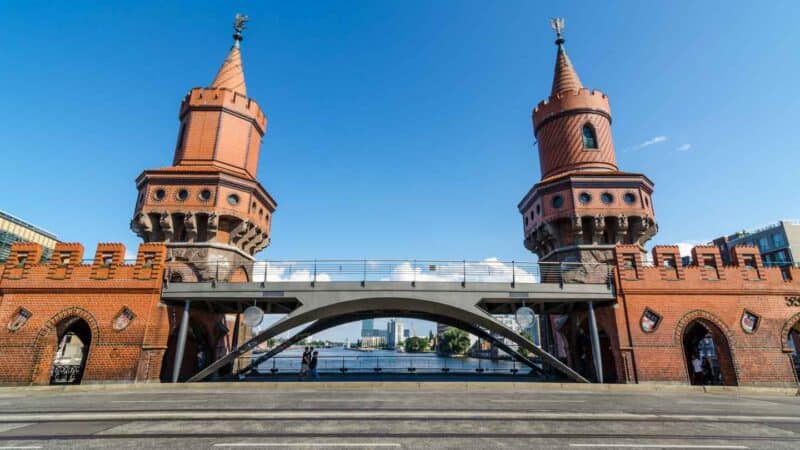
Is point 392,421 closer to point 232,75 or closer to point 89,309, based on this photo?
point 89,309

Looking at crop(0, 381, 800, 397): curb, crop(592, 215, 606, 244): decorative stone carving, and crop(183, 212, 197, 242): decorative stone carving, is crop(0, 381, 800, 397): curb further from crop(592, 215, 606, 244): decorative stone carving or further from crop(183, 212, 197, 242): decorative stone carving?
crop(592, 215, 606, 244): decorative stone carving

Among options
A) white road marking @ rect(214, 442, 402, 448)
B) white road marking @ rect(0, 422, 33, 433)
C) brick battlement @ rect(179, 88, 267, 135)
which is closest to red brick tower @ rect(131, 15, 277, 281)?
brick battlement @ rect(179, 88, 267, 135)

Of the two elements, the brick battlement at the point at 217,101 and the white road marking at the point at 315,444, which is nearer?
the white road marking at the point at 315,444

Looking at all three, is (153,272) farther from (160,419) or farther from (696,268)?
(696,268)

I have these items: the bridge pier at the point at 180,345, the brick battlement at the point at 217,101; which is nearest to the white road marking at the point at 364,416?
the bridge pier at the point at 180,345

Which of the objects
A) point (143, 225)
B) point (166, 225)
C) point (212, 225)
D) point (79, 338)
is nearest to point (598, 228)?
point (212, 225)

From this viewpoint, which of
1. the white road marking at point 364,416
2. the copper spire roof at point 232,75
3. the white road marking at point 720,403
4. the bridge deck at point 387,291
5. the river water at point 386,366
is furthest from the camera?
the copper spire roof at point 232,75

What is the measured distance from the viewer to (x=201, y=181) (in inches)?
875

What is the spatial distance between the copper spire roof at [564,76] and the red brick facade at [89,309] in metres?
28.0

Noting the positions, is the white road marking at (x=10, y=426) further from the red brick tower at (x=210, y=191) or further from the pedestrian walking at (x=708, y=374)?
the pedestrian walking at (x=708, y=374)

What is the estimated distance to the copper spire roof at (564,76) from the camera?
91.2 ft

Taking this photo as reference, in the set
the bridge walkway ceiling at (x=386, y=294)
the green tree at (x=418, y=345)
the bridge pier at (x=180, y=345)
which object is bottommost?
the green tree at (x=418, y=345)

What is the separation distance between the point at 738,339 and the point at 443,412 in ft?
52.4

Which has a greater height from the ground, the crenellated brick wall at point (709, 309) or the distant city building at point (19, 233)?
the distant city building at point (19, 233)
